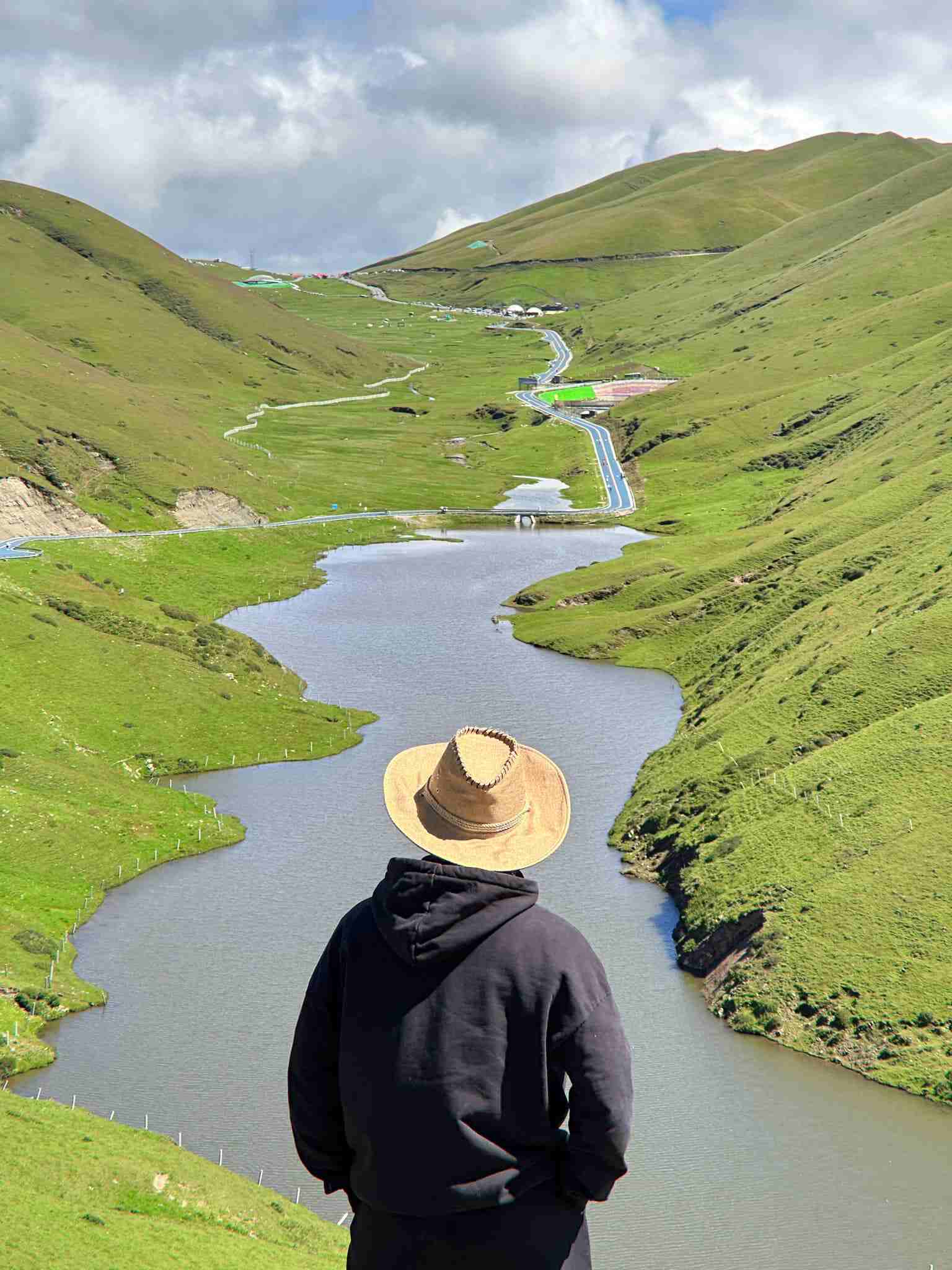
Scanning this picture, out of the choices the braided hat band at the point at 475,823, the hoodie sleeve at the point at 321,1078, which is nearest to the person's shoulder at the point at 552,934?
the braided hat band at the point at 475,823

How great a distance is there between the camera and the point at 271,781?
77.8 m

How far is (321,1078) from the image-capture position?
363 inches

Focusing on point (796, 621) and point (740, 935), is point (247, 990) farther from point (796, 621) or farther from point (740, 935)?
point (796, 621)

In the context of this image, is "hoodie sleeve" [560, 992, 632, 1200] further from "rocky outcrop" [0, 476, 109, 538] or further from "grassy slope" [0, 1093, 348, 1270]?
"rocky outcrop" [0, 476, 109, 538]

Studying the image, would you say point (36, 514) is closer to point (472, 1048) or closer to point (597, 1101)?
point (472, 1048)

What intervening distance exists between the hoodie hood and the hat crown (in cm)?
41

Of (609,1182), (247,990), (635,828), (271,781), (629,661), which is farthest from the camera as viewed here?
(629,661)

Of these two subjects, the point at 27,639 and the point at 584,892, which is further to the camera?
the point at 27,639

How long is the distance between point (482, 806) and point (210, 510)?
160m

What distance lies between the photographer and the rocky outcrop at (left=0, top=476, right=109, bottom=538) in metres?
136

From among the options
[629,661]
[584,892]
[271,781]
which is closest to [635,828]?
[584,892]

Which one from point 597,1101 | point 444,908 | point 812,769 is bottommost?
point 812,769

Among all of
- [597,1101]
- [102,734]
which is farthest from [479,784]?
Result: [102,734]

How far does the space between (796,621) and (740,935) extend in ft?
152
